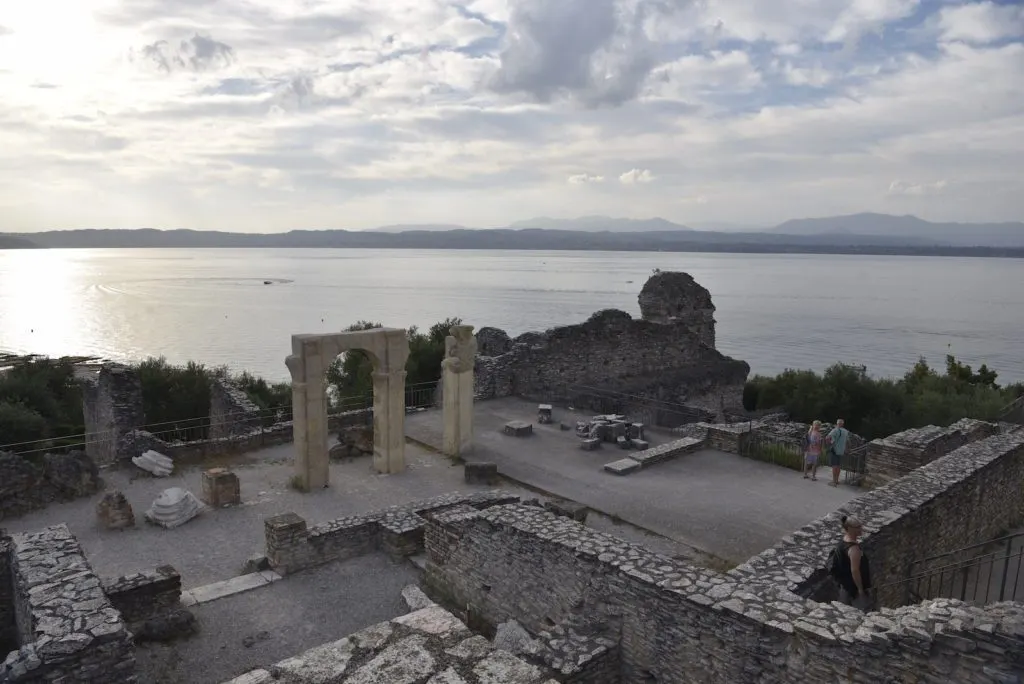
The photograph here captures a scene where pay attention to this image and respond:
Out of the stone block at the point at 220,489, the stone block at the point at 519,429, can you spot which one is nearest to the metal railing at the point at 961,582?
the stone block at the point at 519,429

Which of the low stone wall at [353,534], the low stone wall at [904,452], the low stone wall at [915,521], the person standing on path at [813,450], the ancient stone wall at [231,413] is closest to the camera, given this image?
the low stone wall at [915,521]

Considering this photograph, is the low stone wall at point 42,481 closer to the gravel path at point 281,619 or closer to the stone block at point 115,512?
the stone block at point 115,512

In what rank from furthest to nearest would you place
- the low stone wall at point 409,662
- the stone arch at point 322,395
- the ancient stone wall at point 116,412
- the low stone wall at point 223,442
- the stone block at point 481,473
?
the ancient stone wall at point 116,412
the low stone wall at point 223,442
the stone block at point 481,473
the stone arch at point 322,395
the low stone wall at point 409,662

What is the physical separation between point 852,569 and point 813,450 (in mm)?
6253

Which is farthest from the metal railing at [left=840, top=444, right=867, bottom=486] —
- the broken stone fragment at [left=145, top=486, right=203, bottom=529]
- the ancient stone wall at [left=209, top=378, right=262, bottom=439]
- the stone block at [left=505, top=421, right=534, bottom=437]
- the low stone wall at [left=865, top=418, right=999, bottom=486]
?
the ancient stone wall at [left=209, top=378, right=262, bottom=439]

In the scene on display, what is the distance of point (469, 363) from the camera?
15.4 m

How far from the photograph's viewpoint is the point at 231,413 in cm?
1780

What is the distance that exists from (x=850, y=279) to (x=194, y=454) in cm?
16887

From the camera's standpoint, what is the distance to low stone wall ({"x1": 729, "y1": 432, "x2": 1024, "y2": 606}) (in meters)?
7.55

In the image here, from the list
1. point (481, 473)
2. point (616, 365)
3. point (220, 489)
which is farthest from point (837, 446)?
point (220, 489)

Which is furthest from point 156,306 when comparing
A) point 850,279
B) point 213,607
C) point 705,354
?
point 850,279

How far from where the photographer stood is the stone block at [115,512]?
37.5 feet

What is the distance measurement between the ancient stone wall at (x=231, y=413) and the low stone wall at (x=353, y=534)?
782cm

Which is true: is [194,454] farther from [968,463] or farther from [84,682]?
[968,463]
